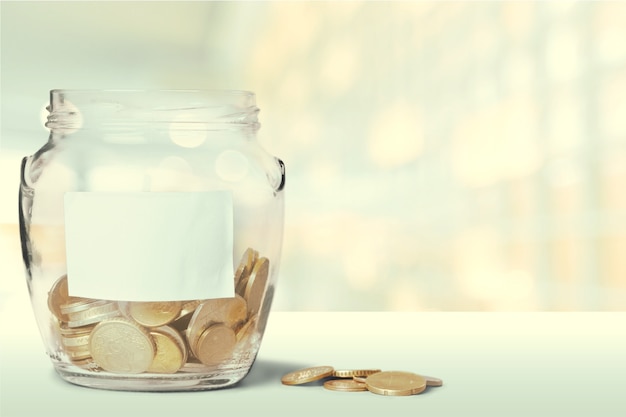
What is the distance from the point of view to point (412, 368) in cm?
87

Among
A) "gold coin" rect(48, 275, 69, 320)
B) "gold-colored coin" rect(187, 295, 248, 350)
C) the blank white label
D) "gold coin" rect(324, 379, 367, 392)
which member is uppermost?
the blank white label

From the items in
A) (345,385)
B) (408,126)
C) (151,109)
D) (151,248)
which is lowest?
(345,385)

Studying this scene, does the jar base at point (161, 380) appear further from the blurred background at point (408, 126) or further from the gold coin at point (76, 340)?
the blurred background at point (408, 126)

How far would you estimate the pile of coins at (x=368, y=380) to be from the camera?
75cm

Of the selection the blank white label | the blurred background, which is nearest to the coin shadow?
the blank white label

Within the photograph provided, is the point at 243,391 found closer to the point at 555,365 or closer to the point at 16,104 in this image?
the point at 555,365

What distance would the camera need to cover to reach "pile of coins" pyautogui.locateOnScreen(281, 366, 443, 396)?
2.47 feet

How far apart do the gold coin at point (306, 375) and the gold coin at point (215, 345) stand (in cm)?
6

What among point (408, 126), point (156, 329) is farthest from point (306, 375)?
point (408, 126)

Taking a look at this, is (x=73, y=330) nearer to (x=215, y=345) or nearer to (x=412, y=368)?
(x=215, y=345)

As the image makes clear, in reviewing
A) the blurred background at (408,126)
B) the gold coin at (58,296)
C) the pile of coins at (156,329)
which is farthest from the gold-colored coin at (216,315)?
the blurred background at (408,126)

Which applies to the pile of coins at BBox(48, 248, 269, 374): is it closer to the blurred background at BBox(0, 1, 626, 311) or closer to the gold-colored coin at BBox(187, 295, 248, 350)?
the gold-colored coin at BBox(187, 295, 248, 350)

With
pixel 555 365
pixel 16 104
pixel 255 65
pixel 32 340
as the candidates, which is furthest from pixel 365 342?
pixel 255 65

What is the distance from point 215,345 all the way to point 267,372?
126mm
